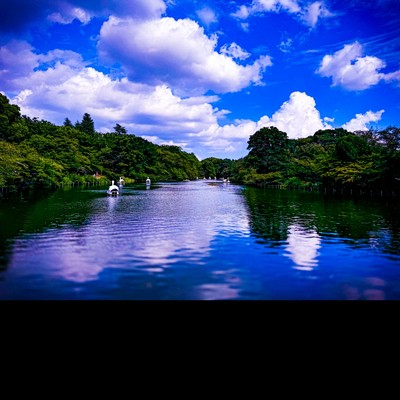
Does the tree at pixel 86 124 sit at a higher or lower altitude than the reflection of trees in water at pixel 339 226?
higher

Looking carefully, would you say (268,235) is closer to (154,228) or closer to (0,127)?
(154,228)

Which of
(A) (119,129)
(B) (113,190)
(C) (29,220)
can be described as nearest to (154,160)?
(A) (119,129)

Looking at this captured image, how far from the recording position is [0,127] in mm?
39031

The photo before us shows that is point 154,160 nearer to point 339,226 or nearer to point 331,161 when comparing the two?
point 331,161

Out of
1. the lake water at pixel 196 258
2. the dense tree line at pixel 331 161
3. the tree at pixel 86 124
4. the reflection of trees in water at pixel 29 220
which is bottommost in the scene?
the lake water at pixel 196 258

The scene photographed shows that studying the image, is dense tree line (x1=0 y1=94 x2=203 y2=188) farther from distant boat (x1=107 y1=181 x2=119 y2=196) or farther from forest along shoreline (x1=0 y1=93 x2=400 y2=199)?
distant boat (x1=107 y1=181 x2=119 y2=196)

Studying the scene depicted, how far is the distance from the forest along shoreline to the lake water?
1757cm

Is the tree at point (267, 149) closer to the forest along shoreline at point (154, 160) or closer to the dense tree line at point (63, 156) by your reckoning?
the forest along shoreline at point (154, 160)

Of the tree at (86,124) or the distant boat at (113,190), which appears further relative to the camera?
the tree at (86,124)

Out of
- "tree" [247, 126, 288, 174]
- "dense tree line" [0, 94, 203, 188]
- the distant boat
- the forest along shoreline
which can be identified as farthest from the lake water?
"tree" [247, 126, 288, 174]

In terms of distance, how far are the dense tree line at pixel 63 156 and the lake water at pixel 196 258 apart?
19507mm

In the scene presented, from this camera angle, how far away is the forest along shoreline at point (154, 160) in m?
33.6

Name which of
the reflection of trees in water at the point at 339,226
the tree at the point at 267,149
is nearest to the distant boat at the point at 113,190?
the reflection of trees in water at the point at 339,226
